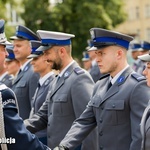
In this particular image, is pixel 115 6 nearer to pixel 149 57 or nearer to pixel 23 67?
pixel 23 67

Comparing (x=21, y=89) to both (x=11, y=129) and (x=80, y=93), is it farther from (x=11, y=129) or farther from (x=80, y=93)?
(x=11, y=129)

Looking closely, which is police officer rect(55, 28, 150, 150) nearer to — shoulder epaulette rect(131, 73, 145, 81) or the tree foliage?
shoulder epaulette rect(131, 73, 145, 81)

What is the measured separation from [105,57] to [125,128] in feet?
2.58

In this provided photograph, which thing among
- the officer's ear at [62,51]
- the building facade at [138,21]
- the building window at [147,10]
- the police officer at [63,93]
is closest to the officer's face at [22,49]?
the police officer at [63,93]

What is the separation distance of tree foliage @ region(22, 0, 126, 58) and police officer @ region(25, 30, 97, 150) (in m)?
30.6

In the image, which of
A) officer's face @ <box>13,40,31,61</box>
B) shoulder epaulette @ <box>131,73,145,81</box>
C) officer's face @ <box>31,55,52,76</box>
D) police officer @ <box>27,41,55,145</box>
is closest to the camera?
shoulder epaulette @ <box>131,73,145,81</box>

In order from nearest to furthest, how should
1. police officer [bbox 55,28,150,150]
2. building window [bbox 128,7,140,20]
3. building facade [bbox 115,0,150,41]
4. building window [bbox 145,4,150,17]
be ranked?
police officer [bbox 55,28,150,150]
building window [bbox 145,4,150,17]
building facade [bbox 115,0,150,41]
building window [bbox 128,7,140,20]

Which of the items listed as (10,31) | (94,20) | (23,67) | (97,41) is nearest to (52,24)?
(94,20)

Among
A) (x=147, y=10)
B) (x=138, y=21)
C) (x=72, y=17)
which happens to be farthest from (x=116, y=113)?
(x=138, y=21)

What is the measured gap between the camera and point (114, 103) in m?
5.36

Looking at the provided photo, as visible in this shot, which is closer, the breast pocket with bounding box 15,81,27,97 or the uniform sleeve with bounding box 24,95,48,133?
the uniform sleeve with bounding box 24,95,48,133

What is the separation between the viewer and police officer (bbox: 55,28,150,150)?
17.1ft

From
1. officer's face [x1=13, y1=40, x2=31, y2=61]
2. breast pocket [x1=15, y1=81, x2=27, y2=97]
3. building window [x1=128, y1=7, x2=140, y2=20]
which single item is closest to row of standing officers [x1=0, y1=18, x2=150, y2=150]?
breast pocket [x1=15, y1=81, x2=27, y2=97]

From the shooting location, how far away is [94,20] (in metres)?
37.0
